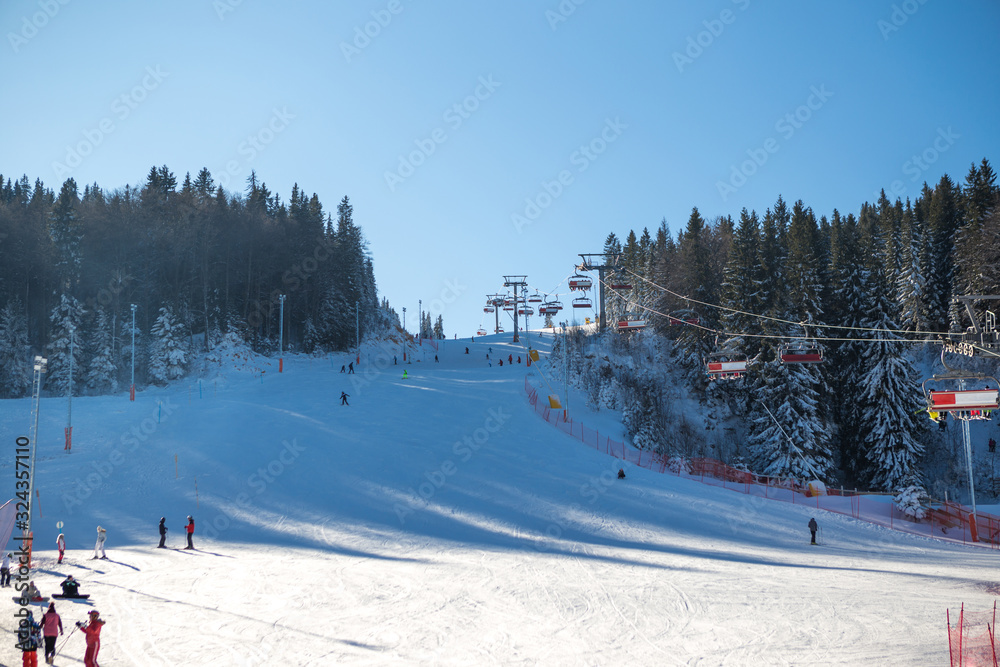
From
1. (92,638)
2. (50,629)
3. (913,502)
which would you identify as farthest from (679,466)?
(50,629)

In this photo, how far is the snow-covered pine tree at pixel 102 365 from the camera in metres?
52.1

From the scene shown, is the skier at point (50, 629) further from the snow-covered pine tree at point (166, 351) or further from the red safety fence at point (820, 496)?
the snow-covered pine tree at point (166, 351)

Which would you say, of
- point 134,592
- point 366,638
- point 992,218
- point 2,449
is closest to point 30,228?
point 2,449

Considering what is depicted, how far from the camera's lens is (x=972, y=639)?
1267 centimetres

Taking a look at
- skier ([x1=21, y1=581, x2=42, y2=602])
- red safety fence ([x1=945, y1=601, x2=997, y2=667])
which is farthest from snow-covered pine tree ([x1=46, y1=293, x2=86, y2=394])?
red safety fence ([x1=945, y1=601, x2=997, y2=667])

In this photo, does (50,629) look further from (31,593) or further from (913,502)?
(913,502)

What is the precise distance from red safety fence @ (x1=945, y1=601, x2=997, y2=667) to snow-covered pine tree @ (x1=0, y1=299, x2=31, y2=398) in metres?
60.9

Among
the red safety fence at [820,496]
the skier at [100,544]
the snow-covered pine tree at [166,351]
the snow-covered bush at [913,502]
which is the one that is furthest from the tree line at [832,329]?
the snow-covered pine tree at [166,351]

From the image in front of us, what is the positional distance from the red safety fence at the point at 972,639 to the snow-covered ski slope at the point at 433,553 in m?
0.38

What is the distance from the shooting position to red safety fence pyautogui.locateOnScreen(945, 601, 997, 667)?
11539mm

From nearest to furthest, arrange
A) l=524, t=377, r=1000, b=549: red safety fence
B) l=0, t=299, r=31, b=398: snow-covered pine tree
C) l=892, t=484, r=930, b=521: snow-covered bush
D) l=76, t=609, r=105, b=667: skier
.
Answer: l=76, t=609, r=105, b=667: skier < l=524, t=377, r=1000, b=549: red safety fence < l=892, t=484, r=930, b=521: snow-covered bush < l=0, t=299, r=31, b=398: snow-covered pine tree

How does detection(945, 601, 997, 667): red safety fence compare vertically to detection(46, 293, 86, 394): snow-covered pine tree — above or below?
below

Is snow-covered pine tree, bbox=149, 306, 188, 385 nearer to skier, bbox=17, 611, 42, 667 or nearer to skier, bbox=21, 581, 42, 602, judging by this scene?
skier, bbox=21, 581, 42, 602

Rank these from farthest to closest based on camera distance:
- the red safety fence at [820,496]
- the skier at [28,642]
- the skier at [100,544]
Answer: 1. the red safety fence at [820,496]
2. the skier at [100,544]
3. the skier at [28,642]
